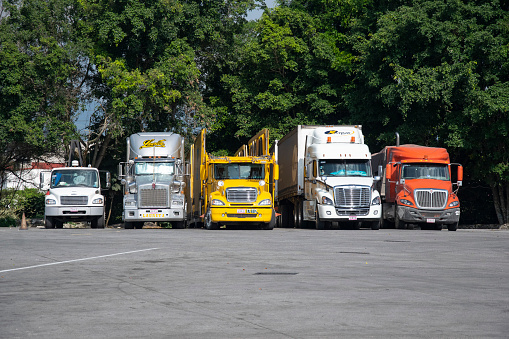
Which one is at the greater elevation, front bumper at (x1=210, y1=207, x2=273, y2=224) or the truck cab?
the truck cab

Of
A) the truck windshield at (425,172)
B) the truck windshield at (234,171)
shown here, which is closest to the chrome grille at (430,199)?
the truck windshield at (425,172)

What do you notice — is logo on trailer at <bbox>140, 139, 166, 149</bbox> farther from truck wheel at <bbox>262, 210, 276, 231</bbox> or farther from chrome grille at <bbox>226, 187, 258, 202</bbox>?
truck wheel at <bbox>262, 210, 276, 231</bbox>

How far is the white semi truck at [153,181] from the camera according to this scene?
1324 inches

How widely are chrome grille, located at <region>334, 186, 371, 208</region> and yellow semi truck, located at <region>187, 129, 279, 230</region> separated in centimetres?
258

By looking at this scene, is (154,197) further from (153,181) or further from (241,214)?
(241,214)

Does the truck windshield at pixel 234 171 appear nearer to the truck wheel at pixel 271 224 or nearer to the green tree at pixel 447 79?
the truck wheel at pixel 271 224

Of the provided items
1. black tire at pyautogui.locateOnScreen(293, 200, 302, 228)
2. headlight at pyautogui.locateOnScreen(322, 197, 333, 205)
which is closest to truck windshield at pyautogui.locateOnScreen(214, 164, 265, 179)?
headlight at pyautogui.locateOnScreen(322, 197, 333, 205)

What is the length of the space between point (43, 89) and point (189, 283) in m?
35.3

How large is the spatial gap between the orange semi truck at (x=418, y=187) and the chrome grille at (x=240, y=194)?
572cm

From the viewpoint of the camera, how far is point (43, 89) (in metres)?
44.3

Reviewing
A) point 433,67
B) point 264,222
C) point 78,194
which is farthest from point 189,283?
point 433,67

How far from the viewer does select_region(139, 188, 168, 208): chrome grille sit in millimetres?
33594

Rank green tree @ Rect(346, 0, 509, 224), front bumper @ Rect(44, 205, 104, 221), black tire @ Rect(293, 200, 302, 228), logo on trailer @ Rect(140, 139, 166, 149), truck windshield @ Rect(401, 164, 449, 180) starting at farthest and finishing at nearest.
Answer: green tree @ Rect(346, 0, 509, 224) < black tire @ Rect(293, 200, 302, 228) < front bumper @ Rect(44, 205, 104, 221) < logo on trailer @ Rect(140, 139, 166, 149) < truck windshield @ Rect(401, 164, 449, 180)

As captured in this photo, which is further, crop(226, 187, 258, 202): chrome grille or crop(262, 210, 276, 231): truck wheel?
crop(262, 210, 276, 231): truck wheel
